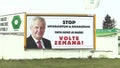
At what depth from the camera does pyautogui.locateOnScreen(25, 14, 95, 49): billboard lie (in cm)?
3444

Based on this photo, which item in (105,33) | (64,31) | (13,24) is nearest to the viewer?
(64,31)

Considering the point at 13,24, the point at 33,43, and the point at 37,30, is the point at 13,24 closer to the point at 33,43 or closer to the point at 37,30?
the point at 37,30

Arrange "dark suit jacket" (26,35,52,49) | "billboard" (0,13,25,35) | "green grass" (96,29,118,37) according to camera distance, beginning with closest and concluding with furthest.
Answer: "dark suit jacket" (26,35,52,49) < "billboard" (0,13,25,35) < "green grass" (96,29,118,37)

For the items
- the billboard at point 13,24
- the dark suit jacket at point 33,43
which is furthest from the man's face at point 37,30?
the billboard at point 13,24

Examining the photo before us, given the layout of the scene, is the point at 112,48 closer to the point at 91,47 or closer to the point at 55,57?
the point at 91,47

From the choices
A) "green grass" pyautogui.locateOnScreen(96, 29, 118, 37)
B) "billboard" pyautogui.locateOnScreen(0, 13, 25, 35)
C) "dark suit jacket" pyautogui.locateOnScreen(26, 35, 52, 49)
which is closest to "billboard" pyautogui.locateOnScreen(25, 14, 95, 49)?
"dark suit jacket" pyautogui.locateOnScreen(26, 35, 52, 49)

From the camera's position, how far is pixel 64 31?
3459 centimetres

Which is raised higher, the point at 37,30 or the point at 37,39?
the point at 37,30

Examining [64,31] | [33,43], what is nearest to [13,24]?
[33,43]

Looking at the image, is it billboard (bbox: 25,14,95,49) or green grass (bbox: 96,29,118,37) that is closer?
billboard (bbox: 25,14,95,49)

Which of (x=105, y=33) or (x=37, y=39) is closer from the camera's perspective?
(x=37, y=39)

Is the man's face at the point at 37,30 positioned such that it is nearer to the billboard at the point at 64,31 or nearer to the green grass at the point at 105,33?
the billboard at the point at 64,31

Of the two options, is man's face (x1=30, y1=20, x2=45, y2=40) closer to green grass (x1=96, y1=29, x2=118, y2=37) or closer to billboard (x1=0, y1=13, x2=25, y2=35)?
billboard (x1=0, y1=13, x2=25, y2=35)

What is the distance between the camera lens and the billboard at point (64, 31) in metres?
34.4
